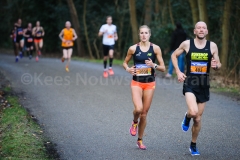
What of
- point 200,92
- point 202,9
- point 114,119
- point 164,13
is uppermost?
point 202,9

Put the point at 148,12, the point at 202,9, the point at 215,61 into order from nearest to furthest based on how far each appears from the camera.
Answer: the point at 215,61
the point at 202,9
the point at 148,12

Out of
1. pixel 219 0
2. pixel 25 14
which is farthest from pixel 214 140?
pixel 25 14

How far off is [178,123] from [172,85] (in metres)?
6.36

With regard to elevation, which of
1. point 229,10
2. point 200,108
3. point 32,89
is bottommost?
point 32,89

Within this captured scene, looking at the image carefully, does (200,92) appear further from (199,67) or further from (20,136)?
(20,136)

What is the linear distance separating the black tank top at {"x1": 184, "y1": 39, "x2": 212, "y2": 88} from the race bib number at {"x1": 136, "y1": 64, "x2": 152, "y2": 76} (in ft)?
2.26

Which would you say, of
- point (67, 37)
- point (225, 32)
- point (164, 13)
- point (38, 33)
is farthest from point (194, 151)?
point (164, 13)

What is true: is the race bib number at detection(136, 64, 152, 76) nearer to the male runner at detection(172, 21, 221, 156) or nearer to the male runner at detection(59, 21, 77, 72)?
the male runner at detection(172, 21, 221, 156)

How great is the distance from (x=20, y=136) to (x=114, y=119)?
254cm

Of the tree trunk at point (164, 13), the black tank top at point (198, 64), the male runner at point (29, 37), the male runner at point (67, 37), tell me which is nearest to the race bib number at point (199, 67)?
the black tank top at point (198, 64)

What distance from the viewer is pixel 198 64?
23.8ft

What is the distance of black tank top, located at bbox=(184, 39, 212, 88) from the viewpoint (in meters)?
7.23

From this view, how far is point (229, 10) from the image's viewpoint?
695 inches

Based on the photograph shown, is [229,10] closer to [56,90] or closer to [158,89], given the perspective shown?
[158,89]
